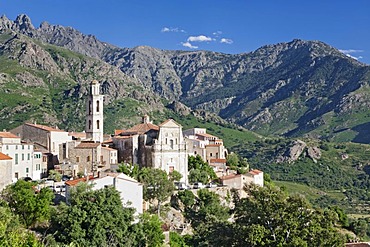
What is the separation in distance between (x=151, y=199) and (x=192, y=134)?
49.8 meters

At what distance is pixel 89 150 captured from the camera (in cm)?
8144

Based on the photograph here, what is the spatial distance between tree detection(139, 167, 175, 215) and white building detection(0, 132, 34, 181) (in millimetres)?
16959

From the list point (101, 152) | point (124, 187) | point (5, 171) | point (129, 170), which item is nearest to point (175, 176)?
point (129, 170)

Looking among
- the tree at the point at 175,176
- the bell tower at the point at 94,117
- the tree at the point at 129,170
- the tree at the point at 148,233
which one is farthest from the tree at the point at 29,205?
the bell tower at the point at 94,117

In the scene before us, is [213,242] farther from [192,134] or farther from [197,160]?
[192,134]

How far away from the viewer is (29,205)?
53.8 meters

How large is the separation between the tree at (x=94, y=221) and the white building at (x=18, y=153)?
70.7ft

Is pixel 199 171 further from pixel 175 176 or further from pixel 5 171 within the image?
pixel 5 171

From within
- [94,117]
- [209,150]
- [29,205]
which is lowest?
A: [29,205]

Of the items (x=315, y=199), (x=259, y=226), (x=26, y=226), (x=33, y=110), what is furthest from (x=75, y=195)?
(x=33, y=110)

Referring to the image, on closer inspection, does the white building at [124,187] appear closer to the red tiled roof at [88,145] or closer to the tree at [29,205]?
the tree at [29,205]

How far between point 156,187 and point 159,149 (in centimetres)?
1258

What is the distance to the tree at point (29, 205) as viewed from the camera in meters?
53.9

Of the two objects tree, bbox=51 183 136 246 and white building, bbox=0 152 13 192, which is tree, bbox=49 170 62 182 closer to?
white building, bbox=0 152 13 192
